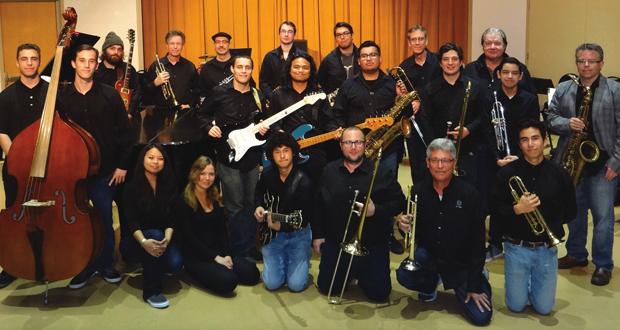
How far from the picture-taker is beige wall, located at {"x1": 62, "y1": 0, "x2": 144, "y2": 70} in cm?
882

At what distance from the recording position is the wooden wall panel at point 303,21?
921 cm

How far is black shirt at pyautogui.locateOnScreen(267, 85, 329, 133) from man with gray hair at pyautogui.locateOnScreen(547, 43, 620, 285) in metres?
1.62

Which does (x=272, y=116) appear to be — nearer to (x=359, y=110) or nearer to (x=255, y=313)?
(x=359, y=110)

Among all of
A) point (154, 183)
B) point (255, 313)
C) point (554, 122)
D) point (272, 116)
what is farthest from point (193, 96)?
point (554, 122)

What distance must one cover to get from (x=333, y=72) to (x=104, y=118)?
2.21m

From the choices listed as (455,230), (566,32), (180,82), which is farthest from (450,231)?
(566,32)

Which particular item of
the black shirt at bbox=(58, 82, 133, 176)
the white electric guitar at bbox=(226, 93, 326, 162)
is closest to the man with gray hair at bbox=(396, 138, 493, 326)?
the white electric guitar at bbox=(226, 93, 326, 162)

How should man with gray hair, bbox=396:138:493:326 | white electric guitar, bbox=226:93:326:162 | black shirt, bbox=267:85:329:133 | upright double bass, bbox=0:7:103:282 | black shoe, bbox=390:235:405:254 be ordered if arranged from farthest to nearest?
1. black shoe, bbox=390:235:405:254
2. black shirt, bbox=267:85:329:133
3. white electric guitar, bbox=226:93:326:162
4. man with gray hair, bbox=396:138:493:326
5. upright double bass, bbox=0:7:103:282

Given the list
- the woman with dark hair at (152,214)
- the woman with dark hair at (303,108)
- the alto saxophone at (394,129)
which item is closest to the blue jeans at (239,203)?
the woman with dark hair at (303,108)

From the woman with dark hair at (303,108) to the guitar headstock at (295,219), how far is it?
0.61 m

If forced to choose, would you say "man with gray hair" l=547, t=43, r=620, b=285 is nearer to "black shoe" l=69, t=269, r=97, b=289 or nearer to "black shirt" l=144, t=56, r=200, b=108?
"black shirt" l=144, t=56, r=200, b=108

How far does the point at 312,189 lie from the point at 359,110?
0.79m

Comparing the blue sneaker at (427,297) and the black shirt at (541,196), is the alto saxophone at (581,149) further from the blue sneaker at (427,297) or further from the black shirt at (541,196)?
the blue sneaker at (427,297)

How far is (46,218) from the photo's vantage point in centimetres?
370
